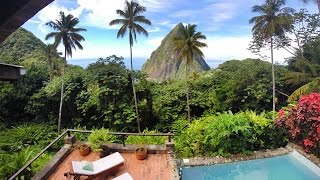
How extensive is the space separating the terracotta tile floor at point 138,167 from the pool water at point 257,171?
1.25 metres

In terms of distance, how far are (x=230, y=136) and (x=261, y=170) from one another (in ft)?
5.90

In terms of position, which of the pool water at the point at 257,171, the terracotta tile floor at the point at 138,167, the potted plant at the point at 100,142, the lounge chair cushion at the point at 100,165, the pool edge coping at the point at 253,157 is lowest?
the pool water at the point at 257,171

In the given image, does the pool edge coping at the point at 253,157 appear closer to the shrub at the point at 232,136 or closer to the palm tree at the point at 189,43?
the shrub at the point at 232,136

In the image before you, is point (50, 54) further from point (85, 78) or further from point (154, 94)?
point (154, 94)

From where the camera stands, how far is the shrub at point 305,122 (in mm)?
10289

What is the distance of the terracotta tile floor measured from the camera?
7585 mm

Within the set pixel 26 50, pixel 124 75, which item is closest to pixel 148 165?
pixel 124 75

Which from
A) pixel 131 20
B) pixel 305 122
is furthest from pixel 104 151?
pixel 131 20

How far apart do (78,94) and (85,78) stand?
147 cm

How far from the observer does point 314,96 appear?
35.4 ft

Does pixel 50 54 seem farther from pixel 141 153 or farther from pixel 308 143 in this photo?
pixel 308 143

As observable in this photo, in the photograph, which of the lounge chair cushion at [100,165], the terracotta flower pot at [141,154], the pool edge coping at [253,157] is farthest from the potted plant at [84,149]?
the pool edge coping at [253,157]

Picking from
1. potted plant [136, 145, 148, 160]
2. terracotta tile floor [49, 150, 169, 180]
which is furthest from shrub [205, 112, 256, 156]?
potted plant [136, 145, 148, 160]

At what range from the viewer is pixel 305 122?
1070cm
